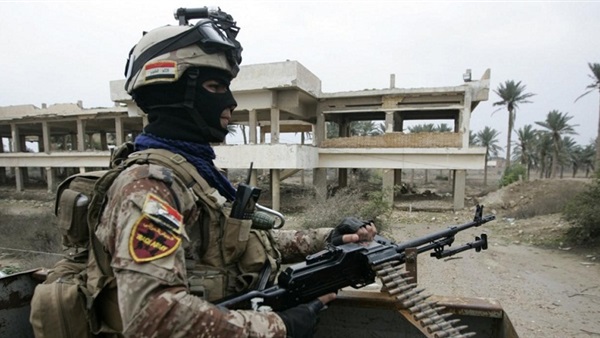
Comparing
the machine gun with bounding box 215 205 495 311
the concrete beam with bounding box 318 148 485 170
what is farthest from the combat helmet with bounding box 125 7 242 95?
the concrete beam with bounding box 318 148 485 170

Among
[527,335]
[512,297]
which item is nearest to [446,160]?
[512,297]

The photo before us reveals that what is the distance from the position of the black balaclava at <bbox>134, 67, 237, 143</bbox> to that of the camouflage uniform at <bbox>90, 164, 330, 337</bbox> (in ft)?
1.40

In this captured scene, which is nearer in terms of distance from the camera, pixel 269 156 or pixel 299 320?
pixel 299 320

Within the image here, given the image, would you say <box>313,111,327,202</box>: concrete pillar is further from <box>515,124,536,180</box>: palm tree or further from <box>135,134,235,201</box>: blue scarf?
<box>515,124,536,180</box>: palm tree

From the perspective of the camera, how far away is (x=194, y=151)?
1731 millimetres

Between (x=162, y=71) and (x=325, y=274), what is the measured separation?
1.33m

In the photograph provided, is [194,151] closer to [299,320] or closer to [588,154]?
[299,320]

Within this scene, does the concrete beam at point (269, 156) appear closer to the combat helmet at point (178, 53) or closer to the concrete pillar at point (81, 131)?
the concrete pillar at point (81, 131)

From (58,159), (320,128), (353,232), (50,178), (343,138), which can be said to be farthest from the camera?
(50,178)

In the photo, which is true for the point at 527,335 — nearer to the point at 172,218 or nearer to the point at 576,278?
the point at 576,278

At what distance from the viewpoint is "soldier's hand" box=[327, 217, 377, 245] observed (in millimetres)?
1987

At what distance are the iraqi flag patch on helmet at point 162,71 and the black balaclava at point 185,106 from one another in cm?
7

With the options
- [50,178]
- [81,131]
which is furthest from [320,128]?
[50,178]

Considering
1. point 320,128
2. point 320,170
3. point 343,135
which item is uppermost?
point 320,128
